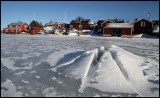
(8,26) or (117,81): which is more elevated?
(8,26)

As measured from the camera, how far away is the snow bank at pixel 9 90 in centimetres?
202

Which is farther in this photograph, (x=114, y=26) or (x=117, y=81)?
(x=114, y=26)

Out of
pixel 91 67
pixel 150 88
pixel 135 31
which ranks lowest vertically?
pixel 150 88

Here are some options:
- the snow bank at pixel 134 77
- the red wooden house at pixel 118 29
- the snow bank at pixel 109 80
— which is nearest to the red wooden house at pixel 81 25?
the red wooden house at pixel 118 29

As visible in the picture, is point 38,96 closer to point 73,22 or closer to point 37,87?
point 37,87

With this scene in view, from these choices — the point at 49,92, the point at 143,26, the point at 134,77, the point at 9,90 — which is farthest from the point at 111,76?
the point at 143,26

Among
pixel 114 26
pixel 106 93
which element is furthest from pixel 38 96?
pixel 114 26

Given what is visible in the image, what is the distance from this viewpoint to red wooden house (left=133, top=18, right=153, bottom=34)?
33.0 meters

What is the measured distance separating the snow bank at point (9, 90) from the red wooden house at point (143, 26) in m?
36.6

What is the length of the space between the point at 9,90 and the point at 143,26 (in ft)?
122

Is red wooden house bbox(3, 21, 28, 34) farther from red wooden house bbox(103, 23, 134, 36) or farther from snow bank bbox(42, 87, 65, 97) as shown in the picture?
snow bank bbox(42, 87, 65, 97)

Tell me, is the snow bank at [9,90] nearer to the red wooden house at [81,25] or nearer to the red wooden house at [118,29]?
the red wooden house at [118,29]

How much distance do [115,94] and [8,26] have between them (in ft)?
213

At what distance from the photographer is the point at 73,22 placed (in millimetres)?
54281
